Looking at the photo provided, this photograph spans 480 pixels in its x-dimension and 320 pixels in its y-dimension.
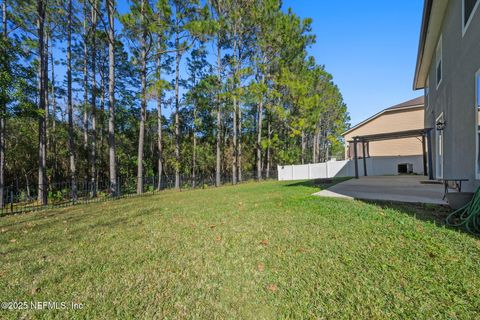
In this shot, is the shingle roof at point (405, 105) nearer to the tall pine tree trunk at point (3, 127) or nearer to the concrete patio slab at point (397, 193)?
the concrete patio slab at point (397, 193)

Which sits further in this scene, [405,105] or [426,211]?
[405,105]

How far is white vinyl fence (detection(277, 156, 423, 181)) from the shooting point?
56.1 feet

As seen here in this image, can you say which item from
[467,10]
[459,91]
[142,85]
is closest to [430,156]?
[459,91]

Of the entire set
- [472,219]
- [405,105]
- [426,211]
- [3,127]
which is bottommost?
[426,211]

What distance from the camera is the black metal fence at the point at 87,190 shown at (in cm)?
934

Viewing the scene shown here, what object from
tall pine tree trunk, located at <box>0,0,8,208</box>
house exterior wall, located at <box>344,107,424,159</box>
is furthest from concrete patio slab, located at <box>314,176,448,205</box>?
house exterior wall, located at <box>344,107,424,159</box>

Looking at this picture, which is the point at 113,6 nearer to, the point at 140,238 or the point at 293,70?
the point at 140,238

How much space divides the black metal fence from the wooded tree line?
0.42 meters

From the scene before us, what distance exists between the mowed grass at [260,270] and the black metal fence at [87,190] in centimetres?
607

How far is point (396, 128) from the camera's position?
19422mm

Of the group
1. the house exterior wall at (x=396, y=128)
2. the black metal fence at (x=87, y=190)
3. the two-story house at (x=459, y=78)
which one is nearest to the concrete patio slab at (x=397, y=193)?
the two-story house at (x=459, y=78)

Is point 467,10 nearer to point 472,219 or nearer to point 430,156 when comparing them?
point 472,219

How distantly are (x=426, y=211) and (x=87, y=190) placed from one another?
1188 cm

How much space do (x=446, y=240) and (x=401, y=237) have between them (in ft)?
1.55
